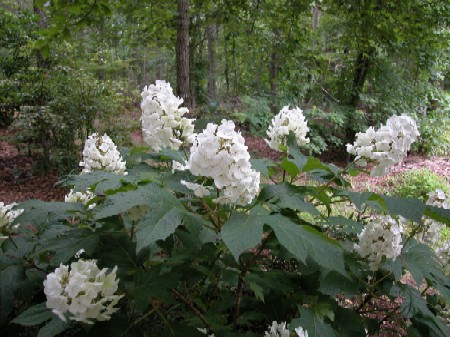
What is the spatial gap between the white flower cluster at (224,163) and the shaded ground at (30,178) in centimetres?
585

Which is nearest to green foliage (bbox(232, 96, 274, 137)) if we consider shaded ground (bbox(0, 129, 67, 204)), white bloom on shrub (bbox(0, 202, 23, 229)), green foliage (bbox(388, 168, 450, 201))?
green foliage (bbox(388, 168, 450, 201))

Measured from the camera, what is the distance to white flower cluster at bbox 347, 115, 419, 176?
1.84m

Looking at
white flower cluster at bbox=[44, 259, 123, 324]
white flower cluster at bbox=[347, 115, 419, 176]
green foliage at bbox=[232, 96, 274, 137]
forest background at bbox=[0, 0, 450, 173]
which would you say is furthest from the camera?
green foliage at bbox=[232, 96, 274, 137]

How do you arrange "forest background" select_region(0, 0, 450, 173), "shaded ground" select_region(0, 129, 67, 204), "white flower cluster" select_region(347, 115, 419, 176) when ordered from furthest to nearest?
"shaded ground" select_region(0, 129, 67, 204) → "forest background" select_region(0, 0, 450, 173) → "white flower cluster" select_region(347, 115, 419, 176)

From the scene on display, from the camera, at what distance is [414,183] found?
29.2ft

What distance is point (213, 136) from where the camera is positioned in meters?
1.44

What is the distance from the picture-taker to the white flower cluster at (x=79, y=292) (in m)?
1.21

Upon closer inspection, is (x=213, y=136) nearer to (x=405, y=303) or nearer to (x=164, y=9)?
A: (x=405, y=303)

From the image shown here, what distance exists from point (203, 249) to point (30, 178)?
24.8 feet

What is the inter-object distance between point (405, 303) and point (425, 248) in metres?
0.37

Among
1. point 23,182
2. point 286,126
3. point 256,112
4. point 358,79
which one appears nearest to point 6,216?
point 286,126

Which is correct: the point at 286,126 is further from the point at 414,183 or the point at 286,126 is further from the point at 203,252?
the point at 414,183

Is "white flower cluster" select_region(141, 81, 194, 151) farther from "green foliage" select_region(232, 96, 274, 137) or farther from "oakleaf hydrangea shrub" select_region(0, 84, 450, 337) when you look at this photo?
"green foliage" select_region(232, 96, 274, 137)

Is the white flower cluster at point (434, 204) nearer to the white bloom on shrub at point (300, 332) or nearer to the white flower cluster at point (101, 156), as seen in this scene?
the white bloom on shrub at point (300, 332)
